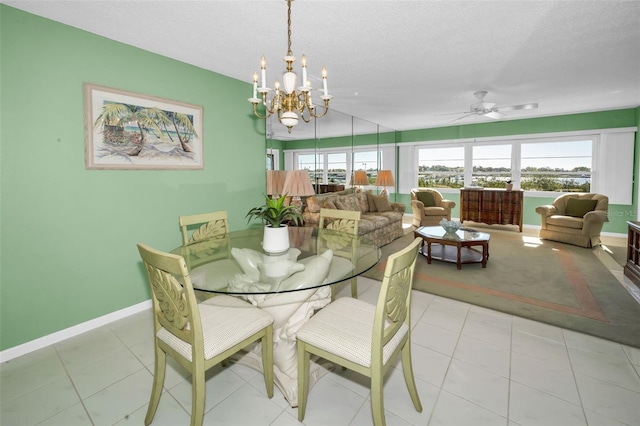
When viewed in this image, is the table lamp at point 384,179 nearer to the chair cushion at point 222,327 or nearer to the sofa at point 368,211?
the sofa at point 368,211

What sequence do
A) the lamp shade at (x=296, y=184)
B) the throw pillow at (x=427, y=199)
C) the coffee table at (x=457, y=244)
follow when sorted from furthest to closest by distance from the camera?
the throw pillow at (x=427, y=199)
the coffee table at (x=457, y=244)
the lamp shade at (x=296, y=184)

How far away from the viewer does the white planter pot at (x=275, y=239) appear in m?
2.16

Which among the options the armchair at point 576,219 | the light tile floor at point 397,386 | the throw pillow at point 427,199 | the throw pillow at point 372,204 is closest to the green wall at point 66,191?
the light tile floor at point 397,386

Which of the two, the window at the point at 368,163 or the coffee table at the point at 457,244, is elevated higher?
the window at the point at 368,163

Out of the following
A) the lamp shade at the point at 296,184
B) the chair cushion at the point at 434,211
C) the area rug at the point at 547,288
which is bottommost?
the area rug at the point at 547,288

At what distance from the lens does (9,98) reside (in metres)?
2.09

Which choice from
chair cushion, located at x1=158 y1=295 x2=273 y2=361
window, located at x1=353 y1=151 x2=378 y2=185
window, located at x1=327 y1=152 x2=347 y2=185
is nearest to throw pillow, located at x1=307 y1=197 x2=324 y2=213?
window, located at x1=327 y1=152 x2=347 y2=185

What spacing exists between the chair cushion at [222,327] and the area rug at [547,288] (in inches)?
86.8

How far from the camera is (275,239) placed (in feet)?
7.11

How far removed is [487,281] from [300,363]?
9.14 feet

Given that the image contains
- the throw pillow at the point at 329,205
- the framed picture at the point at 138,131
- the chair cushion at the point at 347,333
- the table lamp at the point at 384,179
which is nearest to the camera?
the chair cushion at the point at 347,333

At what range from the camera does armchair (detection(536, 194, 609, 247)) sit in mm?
4801

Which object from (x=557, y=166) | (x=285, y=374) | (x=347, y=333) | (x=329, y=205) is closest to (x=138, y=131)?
(x=285, y=374)

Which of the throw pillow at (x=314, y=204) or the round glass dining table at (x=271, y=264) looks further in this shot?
the throw pillow at (x=314, y=204)
